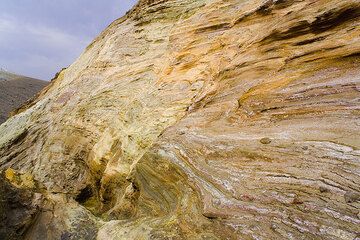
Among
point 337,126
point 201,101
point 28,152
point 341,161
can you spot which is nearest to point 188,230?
point 341,161

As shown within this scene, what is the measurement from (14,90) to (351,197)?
242ft

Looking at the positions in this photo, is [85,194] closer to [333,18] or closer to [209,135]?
[209,135]

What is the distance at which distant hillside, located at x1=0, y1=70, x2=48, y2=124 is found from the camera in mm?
57503

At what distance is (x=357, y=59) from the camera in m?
8.40

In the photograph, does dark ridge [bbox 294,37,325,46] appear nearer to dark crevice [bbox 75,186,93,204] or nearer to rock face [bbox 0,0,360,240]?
rock face [bbox 0,0,360,240]

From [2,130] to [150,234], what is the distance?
1605 centimetres

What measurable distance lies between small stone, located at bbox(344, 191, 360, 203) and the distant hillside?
1924 inches

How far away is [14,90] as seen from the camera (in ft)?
227

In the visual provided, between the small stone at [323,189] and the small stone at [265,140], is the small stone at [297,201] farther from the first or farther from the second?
the small stone at [265,140]

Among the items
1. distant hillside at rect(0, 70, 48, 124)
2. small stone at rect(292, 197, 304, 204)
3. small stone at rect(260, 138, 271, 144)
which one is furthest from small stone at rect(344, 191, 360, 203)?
distant hillside at rect(0, 70, 48, 124)

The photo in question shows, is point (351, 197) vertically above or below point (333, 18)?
below

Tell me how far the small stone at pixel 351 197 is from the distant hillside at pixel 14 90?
48.9 meters

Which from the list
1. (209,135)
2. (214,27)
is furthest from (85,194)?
(214,27)

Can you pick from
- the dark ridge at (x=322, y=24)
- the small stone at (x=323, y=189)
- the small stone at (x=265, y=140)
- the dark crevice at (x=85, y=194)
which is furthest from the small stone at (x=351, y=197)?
the dark crevice at (x=85, y=194)
